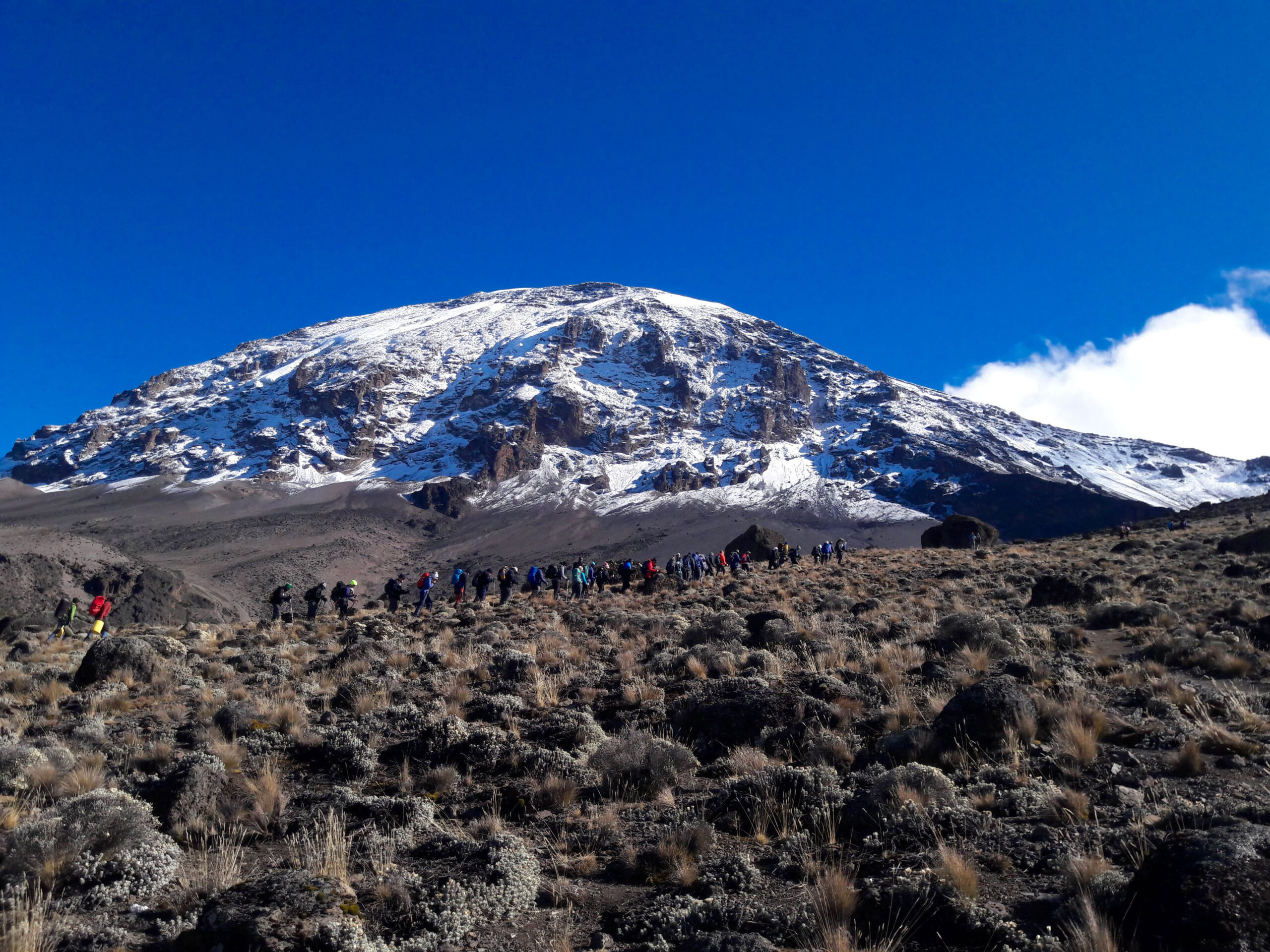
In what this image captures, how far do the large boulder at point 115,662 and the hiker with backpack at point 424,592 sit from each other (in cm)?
902

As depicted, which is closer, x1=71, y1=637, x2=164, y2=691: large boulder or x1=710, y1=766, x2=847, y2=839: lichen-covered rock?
x1=710, y1=766, x2=847, y2=839: lichen-covered rock

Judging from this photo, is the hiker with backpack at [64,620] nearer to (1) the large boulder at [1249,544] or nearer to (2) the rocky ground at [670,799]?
(2) the rocky ground at [670,799]

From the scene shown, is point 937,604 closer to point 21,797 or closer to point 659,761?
point 659,761

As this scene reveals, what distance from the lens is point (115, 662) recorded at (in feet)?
34.1

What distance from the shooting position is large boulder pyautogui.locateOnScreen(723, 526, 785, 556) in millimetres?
51906

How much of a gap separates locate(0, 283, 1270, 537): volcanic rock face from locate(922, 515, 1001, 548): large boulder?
2868 inches

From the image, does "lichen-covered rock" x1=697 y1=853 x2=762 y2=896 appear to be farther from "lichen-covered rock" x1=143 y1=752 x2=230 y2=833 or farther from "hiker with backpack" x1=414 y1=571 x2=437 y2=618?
"hiker with backpack" x1=414 y1=571 x2=437 y2=618

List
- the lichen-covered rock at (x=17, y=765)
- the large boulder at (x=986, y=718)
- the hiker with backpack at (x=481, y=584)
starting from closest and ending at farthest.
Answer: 1. the lichen-covered rock at (x=17, y=765)
2. the large boulder at (x=986, y=718)
3. the hiker with backpack at (x=481, y=584)

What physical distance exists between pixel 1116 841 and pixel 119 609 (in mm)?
66078

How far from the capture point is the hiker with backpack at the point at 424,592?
2042 centimetres

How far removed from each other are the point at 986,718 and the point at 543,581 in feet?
76.2

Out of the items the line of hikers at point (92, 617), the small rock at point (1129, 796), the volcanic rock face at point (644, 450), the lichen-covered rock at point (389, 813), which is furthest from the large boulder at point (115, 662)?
the volcanic rock face at point (644, 450)

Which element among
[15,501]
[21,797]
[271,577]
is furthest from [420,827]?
[15,501]

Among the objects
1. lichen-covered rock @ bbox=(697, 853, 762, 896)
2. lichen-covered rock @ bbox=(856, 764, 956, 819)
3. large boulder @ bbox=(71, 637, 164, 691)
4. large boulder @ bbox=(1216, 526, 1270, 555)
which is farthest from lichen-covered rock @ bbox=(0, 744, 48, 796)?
large boulder @ bbox=(1216, 526, 1270, 555)
